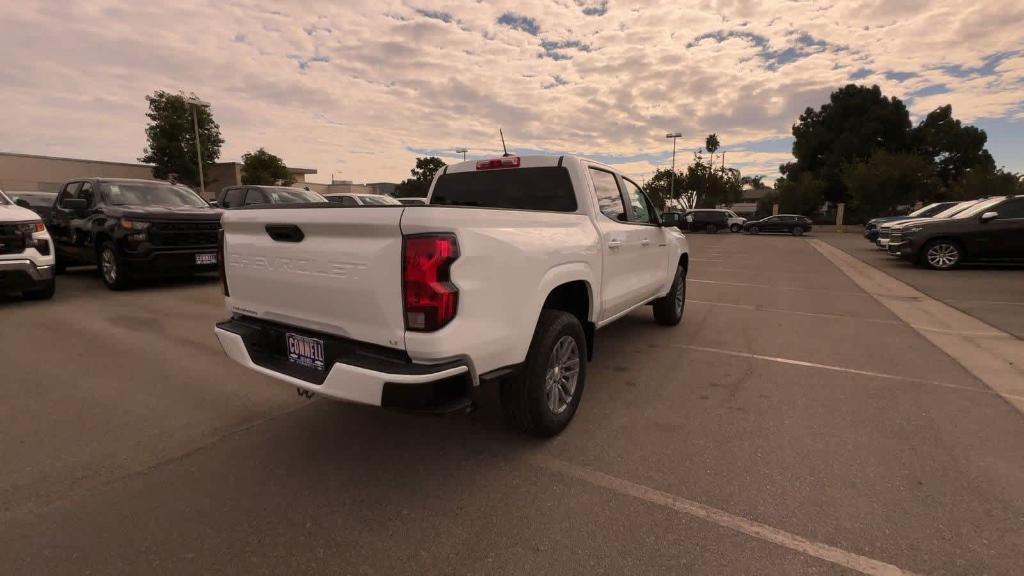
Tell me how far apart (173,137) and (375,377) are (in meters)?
47.5

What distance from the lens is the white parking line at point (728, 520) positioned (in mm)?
2082

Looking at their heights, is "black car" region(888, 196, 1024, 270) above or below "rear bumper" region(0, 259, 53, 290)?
above

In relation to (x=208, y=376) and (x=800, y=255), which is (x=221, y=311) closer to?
(x=208, y=376)

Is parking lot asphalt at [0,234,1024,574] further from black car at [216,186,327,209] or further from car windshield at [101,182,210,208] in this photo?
black car at [216,186,327,209]

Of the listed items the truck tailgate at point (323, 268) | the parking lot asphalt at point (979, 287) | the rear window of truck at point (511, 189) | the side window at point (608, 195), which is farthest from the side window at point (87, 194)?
the parking lot asphalt at point (979, 287)

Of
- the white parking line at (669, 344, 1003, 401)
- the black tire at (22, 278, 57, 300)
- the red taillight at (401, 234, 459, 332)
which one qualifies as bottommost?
the white parking line at (669, 344, 1003, 401)

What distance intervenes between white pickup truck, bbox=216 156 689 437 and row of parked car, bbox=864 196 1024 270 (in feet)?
38.8

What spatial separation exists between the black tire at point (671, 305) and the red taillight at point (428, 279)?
165 inches

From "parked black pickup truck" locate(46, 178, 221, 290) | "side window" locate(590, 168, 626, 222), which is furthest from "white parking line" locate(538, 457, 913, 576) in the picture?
"parked black pickup truck" locate(46, 178, 221, 290)

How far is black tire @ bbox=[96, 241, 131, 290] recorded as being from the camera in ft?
25.8

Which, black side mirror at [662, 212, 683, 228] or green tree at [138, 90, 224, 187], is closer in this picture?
black side mirror at [662, 212, 683, 228]

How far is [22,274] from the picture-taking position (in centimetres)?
682

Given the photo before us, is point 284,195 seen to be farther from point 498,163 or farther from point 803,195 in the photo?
point 803,195

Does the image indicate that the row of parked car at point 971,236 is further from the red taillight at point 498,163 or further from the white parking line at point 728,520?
the white parking line at point 728,520
